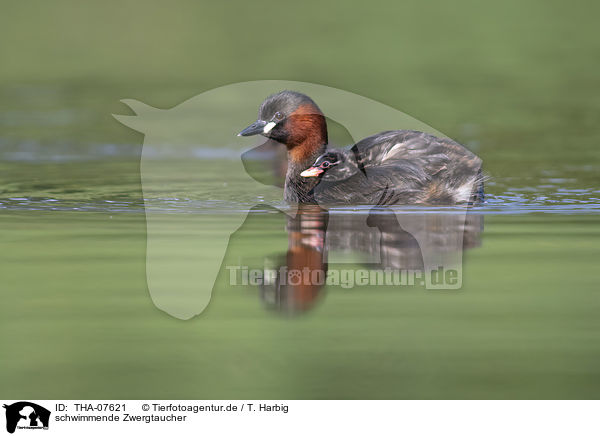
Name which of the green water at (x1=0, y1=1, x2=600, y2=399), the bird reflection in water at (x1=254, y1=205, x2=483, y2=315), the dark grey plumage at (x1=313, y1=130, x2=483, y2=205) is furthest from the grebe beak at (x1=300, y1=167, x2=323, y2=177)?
the green water at (x1=0, y1=1, x2=600, y2=399)

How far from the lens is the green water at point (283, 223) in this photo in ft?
17.9

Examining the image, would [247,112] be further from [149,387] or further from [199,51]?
[149,387]

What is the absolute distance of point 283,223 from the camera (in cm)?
879

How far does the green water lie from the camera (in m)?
5.46

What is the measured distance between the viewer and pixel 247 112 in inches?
589

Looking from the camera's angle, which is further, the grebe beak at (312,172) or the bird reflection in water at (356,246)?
the grebe beak at (312,172)

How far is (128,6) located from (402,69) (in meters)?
5.96
